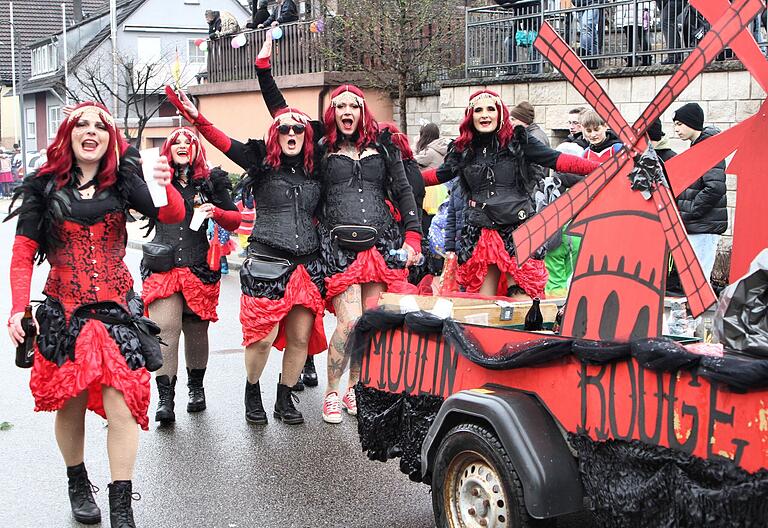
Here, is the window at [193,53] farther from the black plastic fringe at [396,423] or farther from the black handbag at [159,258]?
the black plastic fringe at [396,423]

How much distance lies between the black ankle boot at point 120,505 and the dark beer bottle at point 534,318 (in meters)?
1.97

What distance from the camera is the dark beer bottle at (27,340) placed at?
15.0 feet

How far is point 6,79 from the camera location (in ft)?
174

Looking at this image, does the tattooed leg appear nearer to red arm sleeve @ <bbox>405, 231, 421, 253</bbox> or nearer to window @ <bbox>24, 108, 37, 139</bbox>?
red arm sleeve @ <bbox>405, 231, 421, 253</bbox>

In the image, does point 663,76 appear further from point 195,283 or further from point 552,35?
point 552,35

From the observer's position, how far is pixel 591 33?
14.6m

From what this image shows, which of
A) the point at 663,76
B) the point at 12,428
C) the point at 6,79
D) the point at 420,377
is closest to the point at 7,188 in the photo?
the point at 6,79

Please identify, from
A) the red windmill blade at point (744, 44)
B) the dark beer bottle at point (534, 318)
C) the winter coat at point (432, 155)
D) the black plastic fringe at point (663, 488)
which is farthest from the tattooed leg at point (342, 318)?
the winter coat at point (432, 155)

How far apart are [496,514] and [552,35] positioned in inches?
73.1

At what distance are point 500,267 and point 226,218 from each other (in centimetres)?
170

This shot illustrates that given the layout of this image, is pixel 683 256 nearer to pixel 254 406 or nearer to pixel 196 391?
pixel 254 406

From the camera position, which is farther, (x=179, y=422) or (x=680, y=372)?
(x=179, y=422)

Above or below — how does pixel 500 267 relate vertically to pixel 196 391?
above

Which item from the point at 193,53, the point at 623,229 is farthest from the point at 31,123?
the point at 623,229
